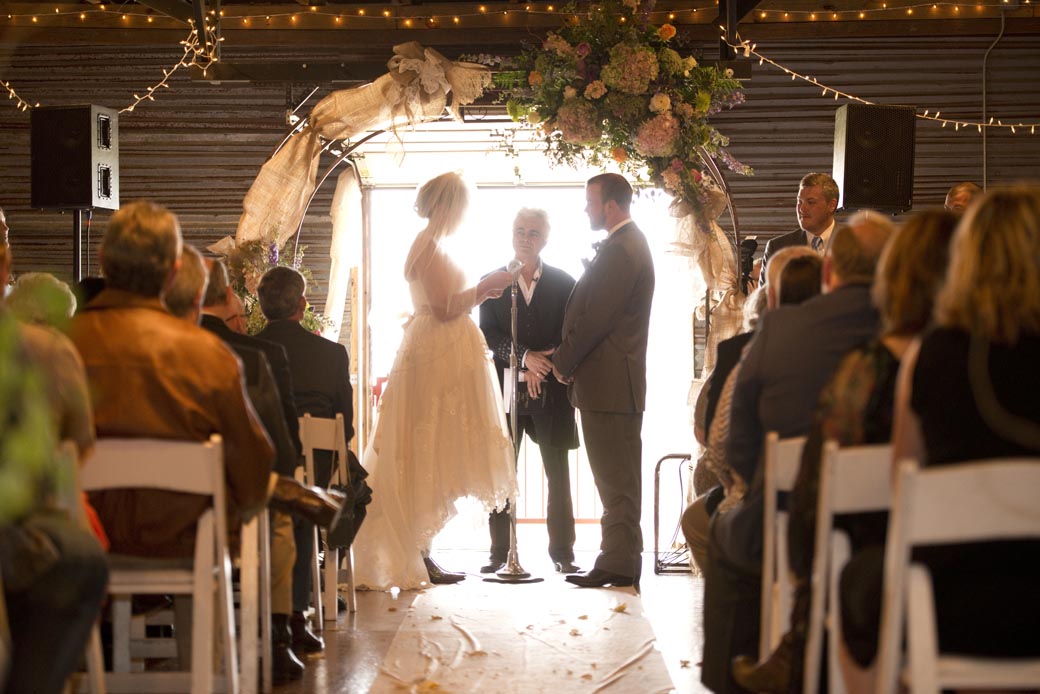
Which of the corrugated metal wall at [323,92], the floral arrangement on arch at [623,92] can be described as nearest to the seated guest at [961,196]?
the floral arrangement on arch at [623,92]

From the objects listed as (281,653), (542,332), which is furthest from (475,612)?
(542,332)

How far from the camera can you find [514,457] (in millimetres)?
6680

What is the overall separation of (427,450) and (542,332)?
106cm

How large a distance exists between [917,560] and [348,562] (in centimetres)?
365

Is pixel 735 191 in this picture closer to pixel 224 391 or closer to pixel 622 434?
pixel 622 434

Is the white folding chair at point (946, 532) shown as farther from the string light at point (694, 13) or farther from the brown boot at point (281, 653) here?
the string light at point (694, 13)

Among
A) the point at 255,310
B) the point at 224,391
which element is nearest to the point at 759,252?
the point at 255,310

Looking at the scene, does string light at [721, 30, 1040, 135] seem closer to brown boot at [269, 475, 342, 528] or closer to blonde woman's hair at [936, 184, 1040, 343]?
brown boot at [269, 475, 342, 528]

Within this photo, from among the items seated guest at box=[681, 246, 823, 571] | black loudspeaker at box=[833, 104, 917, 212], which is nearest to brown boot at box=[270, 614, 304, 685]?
seated guest at box=[681, 246, 823, 571]

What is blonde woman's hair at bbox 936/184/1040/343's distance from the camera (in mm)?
2383

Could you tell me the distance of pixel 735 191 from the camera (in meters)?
9.13

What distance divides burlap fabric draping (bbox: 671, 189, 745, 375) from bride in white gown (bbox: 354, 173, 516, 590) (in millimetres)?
1115

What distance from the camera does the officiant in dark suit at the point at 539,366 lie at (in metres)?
6.85

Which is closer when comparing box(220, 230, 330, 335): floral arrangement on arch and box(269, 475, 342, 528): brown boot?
box(269, 475, 342, 528): brown boot
